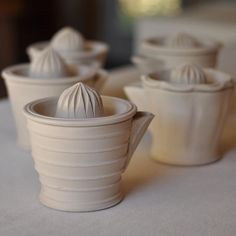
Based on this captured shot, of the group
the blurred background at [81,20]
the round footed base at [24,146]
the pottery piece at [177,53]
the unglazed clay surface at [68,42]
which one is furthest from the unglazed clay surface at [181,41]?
the blurred background at [81,20]

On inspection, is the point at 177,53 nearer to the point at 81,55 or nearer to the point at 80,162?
the point at 81,55

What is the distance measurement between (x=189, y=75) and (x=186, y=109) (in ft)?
0.13

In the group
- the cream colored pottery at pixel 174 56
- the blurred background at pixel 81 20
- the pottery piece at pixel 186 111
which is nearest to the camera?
the pottery piece at pixel 186 111

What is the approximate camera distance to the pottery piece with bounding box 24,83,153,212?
53 cm

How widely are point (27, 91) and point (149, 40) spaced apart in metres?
0.24

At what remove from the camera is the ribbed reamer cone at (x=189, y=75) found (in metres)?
0.67

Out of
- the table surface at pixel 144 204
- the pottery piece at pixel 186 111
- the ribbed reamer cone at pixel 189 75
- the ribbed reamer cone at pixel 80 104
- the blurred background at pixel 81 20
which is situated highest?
the ribbed reamer cone at pixel 80 104

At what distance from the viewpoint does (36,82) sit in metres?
0.69

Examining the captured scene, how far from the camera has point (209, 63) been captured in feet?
2.70

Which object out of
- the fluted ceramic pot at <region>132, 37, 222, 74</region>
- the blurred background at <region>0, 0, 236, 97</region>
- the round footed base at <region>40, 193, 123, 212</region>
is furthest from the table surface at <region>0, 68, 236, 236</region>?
the blurred background at <region>0, 0, 236, 97</region>

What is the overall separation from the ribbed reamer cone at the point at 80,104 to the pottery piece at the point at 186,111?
0.11m

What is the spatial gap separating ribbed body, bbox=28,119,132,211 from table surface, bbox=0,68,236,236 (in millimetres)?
13

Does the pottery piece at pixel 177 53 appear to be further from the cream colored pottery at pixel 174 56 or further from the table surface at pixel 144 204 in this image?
the table surface at pixel 144 204

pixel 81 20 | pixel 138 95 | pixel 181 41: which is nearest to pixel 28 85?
pixel 138 95
